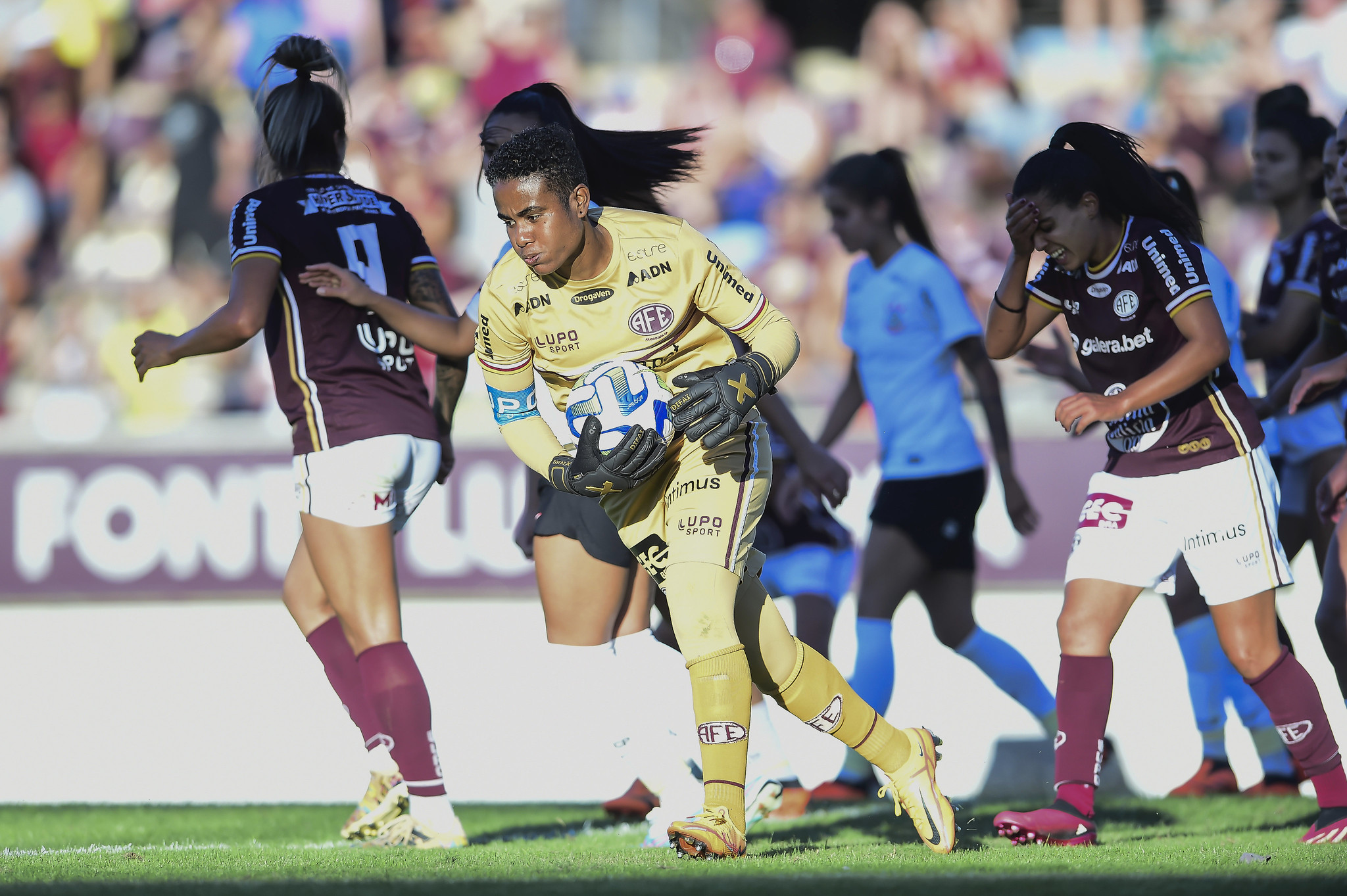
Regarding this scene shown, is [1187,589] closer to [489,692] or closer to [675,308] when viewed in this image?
[675,308]

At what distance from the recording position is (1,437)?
11.2m

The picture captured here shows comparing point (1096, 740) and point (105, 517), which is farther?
point (105, 517)

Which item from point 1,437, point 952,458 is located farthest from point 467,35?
point 952,458

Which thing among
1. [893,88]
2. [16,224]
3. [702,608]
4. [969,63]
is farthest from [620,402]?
[16,224]

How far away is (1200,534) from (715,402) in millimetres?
1671

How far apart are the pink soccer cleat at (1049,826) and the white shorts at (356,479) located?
7.20ft

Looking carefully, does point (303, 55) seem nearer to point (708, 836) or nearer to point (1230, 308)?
point (708, 836)

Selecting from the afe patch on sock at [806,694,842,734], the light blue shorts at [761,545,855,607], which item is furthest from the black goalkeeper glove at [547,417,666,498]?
the light blue shorts at [761,545,855,607]

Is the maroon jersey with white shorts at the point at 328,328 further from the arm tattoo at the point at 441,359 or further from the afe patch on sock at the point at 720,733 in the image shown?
the afe patch on sock at the point at 720,733

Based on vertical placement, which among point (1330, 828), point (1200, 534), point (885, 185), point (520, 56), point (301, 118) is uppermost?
point (520, 56)

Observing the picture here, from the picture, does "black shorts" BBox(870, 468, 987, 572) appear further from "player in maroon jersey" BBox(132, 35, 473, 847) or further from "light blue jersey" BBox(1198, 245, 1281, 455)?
"player in maroon jersey" BBox(132, 35, 473, 847)

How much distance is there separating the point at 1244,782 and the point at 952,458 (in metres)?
2.00

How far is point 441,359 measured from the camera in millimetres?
5320

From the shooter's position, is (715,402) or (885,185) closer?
(715,402)
